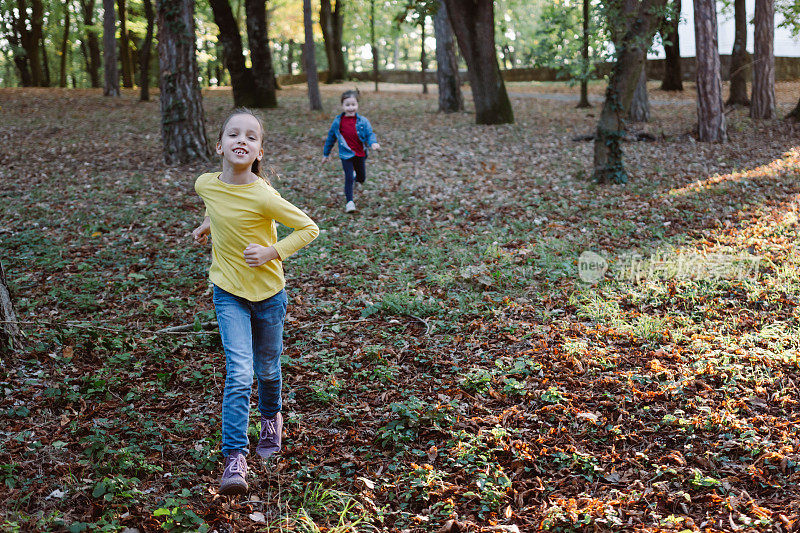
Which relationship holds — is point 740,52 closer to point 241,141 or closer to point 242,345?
point 241,141

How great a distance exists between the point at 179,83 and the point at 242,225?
1007 centimetres

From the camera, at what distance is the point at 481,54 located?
17734mm

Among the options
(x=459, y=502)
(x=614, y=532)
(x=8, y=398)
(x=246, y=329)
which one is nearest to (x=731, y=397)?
(x=614, y=532)

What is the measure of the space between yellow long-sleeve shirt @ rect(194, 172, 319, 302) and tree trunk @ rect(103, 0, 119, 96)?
2124 cm

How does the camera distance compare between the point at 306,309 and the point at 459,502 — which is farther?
the point at 306,309

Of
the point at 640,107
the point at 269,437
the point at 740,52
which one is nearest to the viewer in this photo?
the point at 269,437

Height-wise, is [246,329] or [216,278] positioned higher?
[216,278]

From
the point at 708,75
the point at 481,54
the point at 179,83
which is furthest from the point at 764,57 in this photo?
the point at 179,83

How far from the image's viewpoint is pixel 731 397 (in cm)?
425

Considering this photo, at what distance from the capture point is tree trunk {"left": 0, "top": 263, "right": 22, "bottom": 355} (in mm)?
4664

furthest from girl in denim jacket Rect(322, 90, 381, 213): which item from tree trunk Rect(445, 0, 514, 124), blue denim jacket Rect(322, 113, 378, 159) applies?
tree trunk Rect(445, 0, 514, 124)

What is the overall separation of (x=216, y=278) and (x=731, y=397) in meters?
3.43

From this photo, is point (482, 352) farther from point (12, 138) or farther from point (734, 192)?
point (12, 138)

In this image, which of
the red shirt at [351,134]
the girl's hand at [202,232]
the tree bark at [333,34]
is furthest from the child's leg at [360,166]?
the tree bark at [333,34]
